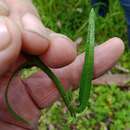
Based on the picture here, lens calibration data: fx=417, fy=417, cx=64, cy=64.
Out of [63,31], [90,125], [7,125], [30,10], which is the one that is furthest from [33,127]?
[63,31]

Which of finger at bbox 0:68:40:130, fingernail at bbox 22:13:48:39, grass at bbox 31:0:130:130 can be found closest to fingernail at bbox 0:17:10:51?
fingernail at bbox 22:13:48:39

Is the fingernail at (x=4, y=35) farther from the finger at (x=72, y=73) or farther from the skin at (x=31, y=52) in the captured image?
the finger at (x=72, y=73)

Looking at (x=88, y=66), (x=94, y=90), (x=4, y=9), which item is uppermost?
(x=4, y=9)

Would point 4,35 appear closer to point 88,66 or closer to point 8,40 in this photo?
point 8,40

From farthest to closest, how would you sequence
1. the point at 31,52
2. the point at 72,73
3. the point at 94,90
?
the point at 94,90
the point at 72,73
the point at 31,52

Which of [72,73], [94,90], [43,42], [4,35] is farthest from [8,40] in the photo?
[94,90]

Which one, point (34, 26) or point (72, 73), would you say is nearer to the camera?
point (34, 26)

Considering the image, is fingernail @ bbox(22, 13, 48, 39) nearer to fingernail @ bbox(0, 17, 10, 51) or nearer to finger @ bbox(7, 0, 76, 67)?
finger @ bbox(7, 0, 76, 67)
